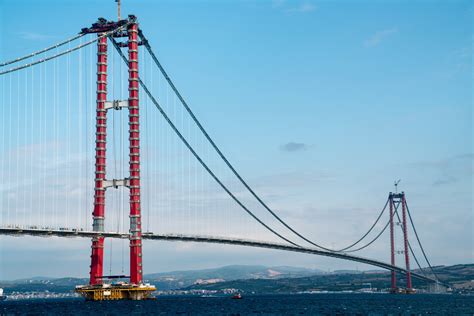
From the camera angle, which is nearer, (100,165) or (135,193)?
(135,193)

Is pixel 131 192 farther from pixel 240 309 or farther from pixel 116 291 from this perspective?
pixel 240 309

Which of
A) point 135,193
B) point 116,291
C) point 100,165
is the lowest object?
point 116,291

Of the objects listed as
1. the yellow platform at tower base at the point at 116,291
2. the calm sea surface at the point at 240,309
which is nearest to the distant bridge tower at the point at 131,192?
the yellow platform at tower base at the point at 116,291

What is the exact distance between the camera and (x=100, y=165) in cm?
10088

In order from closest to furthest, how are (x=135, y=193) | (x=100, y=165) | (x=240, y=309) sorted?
(x=135, y=193) < (x=100, y=165) < (x=240, y=309)

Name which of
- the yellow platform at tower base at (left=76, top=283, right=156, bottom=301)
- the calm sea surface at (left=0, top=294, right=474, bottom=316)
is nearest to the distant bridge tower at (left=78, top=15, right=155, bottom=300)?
the yellow platform at tower base at (left=76, top=283, right=156, bottom=301)

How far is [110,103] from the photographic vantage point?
339 ft

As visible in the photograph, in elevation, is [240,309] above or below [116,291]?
below

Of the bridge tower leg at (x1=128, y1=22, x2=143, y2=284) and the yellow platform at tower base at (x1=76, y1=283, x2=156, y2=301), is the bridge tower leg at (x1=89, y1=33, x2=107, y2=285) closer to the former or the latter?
the yellow platform at tower base at (x1=76, y1=283, x2=156, y2=301)

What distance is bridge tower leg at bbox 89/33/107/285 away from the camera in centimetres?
9819

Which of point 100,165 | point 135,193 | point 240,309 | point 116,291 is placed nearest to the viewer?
point 116,291

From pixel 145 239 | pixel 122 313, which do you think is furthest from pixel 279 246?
pixel 122 313

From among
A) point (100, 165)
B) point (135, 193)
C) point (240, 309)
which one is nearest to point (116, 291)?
point (135, 193)

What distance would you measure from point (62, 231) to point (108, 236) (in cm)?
866
